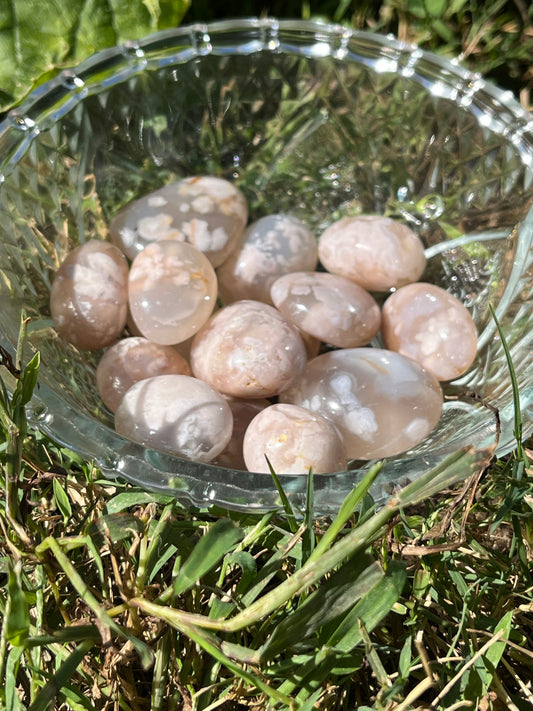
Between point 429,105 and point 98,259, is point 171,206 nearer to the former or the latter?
point 98,259

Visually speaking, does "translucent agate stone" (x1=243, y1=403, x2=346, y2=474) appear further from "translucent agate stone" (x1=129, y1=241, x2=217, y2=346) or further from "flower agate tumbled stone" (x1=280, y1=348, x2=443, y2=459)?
"translucent agate stone" (x1=129, y1=241, x2=217, y2=346)

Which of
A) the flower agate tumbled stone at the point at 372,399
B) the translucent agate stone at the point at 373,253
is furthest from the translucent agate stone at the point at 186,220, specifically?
the flower agate tumbled stone at the point at 372,399

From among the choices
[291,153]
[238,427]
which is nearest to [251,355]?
[238,427]

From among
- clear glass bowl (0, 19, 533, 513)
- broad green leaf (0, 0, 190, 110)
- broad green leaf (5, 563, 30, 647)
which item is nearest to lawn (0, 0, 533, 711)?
broad green leaf (5, 563, 30, 647)

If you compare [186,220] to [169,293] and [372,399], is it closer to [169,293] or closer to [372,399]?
[169,293]

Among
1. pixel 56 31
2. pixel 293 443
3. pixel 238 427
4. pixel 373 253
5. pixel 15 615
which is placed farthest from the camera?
pixel 56 31

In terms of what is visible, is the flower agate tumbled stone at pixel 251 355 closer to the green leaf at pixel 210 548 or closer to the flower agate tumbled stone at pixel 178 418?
the flower agate tumbled stone at pixel 178 418
